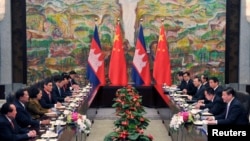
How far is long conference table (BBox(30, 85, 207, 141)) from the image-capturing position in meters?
4.79

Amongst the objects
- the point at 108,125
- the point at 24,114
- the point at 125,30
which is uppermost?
the point at 125,30

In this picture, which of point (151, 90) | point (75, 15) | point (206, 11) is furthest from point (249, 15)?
point (75, 15)

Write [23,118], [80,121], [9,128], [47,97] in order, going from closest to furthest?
[9,128]
[80,121]
[23,118]
[47,97]

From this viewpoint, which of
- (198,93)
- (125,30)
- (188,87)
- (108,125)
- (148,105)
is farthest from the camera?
(125,30)

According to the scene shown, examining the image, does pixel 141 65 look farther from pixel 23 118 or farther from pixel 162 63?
pixel 23 118

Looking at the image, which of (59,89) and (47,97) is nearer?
(47,97)

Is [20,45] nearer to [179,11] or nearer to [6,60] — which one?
[6,60]

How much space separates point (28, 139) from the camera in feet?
15.3

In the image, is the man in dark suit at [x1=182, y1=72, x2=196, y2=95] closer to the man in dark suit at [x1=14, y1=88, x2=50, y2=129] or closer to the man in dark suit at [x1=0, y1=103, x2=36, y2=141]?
the man in dark suit at [x1=14, y1=88, x2=50, y2=129]

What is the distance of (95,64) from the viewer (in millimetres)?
11805

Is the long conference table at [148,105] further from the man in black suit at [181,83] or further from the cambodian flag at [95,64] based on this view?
the cambodian flag at [95,64]

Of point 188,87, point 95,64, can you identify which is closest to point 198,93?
point 188,87

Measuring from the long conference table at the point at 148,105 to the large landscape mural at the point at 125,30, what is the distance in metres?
1.56

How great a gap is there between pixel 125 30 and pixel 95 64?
1372 mm
